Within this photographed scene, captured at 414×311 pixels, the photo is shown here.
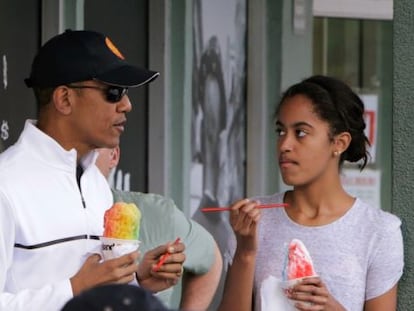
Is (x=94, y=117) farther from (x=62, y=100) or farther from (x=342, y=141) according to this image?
(x=342, y=141)

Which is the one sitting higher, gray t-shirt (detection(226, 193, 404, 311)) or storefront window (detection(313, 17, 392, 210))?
storefront window (detection(313, 17, 392, 210))

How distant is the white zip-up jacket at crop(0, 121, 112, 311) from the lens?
4004mm

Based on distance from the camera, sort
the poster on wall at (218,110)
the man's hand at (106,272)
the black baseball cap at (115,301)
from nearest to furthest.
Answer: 1. the black baseball cap at (115,301)
2. the man's hand at (106,272)
3. the poster on wall at (218,110)

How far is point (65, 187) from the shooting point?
421 cm

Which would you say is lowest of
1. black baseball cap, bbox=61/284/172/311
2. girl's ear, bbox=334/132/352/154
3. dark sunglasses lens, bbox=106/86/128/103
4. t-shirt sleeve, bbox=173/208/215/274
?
t-shirt sleeve, bbox=173/208/215/274

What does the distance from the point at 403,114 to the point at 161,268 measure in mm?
1424

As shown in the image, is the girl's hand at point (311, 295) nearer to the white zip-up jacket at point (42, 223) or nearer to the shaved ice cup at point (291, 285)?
the shaved ice cup at point (291, 285)

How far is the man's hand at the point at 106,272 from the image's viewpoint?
3930mm

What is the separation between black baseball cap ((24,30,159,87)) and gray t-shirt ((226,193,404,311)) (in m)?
0.76

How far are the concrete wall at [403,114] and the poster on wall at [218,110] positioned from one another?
2.88 metres

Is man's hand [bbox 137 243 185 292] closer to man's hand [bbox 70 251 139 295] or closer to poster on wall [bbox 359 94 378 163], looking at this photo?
man's hand [bbox 70 251 139 295]

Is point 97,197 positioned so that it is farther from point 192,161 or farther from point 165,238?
point 192,161

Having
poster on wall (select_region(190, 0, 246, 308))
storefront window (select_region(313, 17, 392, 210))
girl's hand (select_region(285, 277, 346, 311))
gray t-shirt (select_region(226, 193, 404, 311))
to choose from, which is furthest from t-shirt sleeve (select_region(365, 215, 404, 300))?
storefront window (select_region(313, 17, 392, 210))

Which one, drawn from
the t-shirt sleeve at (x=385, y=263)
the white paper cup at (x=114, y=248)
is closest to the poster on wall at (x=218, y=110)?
the t-shirt sleeve at (x=385, y=263)
